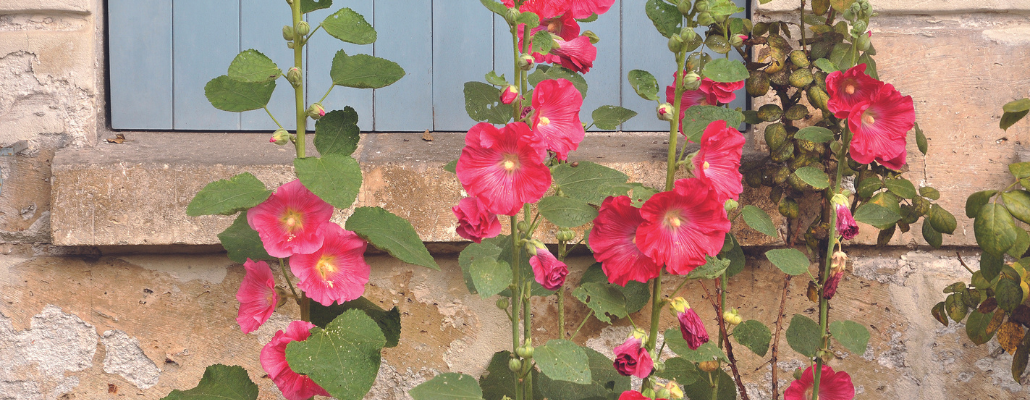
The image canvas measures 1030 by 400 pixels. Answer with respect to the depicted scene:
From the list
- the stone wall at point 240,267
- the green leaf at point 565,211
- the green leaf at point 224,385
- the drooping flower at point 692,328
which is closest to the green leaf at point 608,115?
the green leaf at point 565,211

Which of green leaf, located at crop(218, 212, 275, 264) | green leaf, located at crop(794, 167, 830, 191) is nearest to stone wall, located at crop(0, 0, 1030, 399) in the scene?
green leaf, located at crop(794, 167, 830, 191)

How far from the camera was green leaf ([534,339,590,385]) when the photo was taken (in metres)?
0.76

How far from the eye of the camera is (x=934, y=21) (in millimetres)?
1376

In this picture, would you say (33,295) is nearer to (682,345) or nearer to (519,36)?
(519,36)

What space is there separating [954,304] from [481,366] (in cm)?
92

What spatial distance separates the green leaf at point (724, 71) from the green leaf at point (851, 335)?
0.45m

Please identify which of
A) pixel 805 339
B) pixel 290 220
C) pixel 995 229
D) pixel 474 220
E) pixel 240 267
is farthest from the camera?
pixel 240 267

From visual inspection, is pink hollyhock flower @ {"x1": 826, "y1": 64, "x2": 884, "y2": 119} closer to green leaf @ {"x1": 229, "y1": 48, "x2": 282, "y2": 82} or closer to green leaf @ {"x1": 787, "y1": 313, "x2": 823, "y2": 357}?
green leaf @ {"x1": 787, "y1": 313, "x2": 823, "y2": 357}

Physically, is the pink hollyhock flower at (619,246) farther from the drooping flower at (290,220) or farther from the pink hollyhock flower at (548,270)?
the drooping flower at (290,220)

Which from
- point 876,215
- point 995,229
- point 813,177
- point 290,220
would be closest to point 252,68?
point 290,220

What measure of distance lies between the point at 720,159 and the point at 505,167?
27cm

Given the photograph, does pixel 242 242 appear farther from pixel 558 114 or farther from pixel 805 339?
pixel 805 339

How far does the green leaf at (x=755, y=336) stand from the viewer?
1067 millimetres

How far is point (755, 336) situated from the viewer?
1.07m
